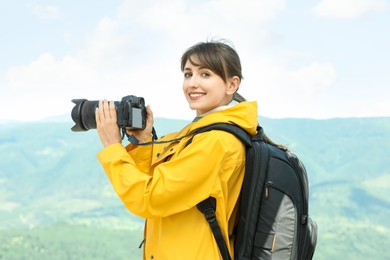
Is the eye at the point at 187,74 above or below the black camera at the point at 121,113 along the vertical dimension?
above

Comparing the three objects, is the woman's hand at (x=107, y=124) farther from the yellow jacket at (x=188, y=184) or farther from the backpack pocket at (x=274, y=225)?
the backpack pocket at (x=274, y=225)

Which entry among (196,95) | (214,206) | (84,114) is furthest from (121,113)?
(214,206)

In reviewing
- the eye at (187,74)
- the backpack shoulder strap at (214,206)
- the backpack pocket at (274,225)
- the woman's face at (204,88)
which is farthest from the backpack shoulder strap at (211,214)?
the eye at (187,74)

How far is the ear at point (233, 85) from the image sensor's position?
1913mm

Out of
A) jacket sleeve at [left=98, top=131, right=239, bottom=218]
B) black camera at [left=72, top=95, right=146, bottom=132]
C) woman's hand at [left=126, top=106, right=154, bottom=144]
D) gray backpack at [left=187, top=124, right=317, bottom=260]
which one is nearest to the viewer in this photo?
jacket sleeve at [left=98, top=131, right=239, bottom=218]

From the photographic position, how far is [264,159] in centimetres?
179

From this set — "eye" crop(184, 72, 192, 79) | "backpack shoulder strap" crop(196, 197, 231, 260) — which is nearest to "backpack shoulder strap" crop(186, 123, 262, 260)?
"backpack shoulder strap" crop(196, 197, 231, 260)

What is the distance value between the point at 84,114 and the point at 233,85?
0.60 metres

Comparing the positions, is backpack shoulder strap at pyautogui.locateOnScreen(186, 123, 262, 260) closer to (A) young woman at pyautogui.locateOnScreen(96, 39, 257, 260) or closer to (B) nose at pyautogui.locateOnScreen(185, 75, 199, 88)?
(A) young woman at pyautogui.locateOnScreen(96, 39, 257, 260)

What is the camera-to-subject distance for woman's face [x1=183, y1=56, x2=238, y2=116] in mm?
1864

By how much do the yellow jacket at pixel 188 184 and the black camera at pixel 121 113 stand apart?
147 millimetres

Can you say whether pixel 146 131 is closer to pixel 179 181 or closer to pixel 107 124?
pixel 107 124

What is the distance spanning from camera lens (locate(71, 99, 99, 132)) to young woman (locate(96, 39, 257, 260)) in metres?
0.06

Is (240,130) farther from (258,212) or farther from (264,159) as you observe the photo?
(258,212)
